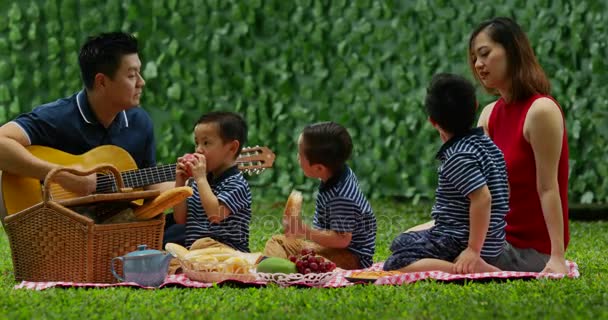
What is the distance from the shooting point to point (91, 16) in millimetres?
7328

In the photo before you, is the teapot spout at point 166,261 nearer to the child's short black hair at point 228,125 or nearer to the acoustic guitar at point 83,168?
the acoustic guitar at point 83,168

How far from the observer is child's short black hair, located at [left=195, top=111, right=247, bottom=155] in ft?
14.2

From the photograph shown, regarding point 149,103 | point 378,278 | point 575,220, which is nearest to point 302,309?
point 378,278

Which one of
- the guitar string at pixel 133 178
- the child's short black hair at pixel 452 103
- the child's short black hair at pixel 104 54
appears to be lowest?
the guitar string at pixel 133 178

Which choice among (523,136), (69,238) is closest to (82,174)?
(69,238)

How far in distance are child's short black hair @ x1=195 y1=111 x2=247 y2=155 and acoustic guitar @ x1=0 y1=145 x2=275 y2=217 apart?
248mm

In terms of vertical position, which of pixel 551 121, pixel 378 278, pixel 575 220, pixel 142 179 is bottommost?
pixel 575 220

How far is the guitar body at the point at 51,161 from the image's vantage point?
4.12 metres

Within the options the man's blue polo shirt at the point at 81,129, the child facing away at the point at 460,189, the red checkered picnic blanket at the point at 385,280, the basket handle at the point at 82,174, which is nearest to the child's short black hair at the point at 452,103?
the child facing away at the point at 460,189

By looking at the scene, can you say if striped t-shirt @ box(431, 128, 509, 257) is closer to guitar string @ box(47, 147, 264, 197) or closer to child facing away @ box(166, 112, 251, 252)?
child facing away @ box(166, 112, 251, 252)

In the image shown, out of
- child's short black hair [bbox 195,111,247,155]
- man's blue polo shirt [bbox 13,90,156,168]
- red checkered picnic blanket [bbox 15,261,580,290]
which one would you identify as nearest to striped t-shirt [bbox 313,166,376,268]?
red checkered picnic blanket [bbox 15,261,580,290]

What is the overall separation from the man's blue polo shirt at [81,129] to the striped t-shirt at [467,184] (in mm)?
1365

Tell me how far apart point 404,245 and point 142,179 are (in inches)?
42.7

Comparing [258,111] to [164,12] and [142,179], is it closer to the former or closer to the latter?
[164,12]
